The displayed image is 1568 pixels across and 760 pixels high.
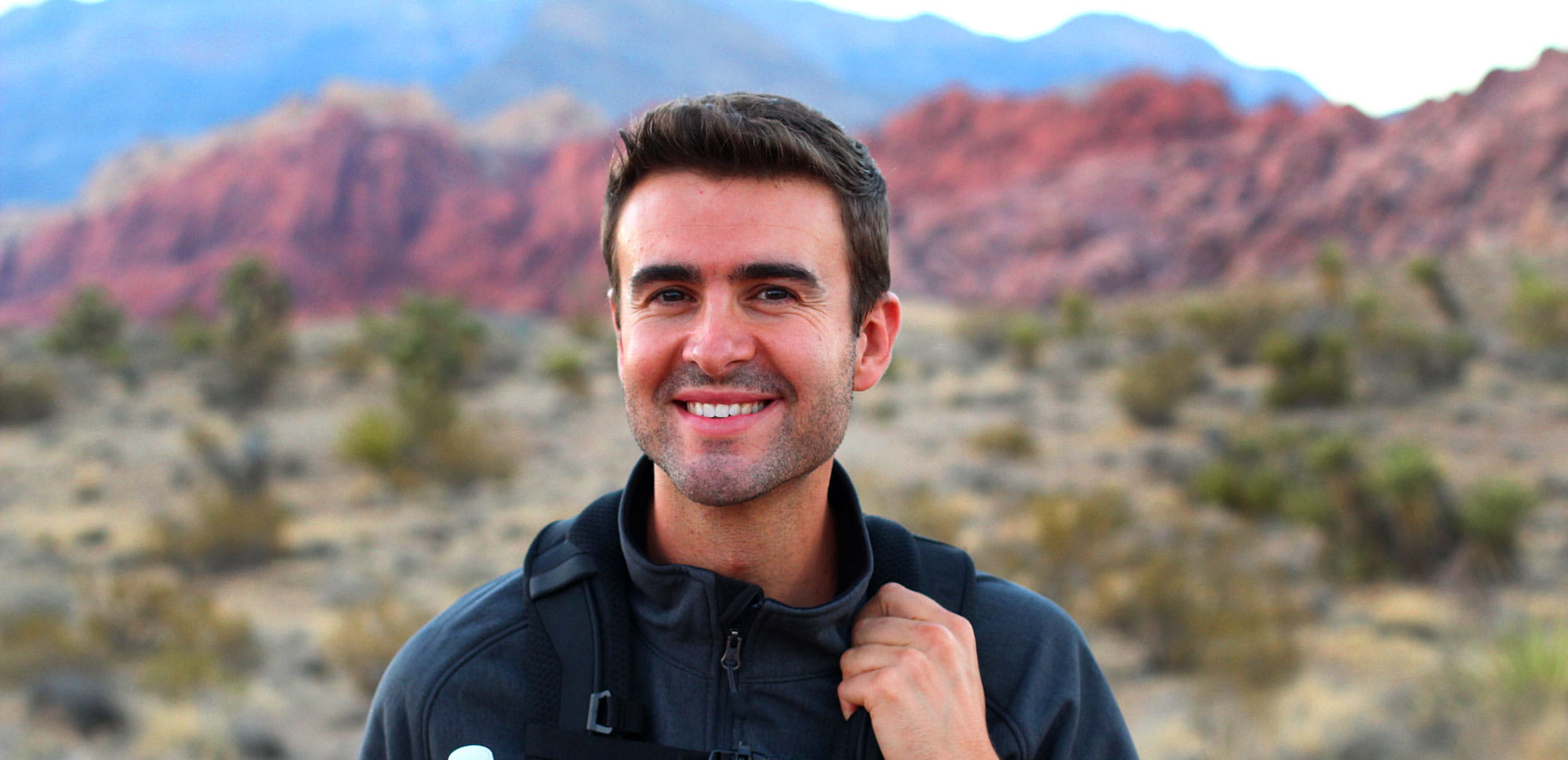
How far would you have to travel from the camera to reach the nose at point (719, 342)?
5.23 feet

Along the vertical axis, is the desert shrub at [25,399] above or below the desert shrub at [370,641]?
above

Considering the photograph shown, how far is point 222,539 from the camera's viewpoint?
965cm

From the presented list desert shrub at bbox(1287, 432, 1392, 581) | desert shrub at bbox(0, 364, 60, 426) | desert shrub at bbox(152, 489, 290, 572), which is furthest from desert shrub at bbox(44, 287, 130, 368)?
desert shrub at bbox(1287, 432, 1392, 581)

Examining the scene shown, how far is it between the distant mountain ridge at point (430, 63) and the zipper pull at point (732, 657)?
72.7m

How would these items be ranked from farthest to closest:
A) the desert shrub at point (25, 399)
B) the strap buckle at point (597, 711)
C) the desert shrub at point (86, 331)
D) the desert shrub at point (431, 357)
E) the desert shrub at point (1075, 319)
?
the desert shrub at point (1075, 319), the desert shrub at point (86, 331), the desert shrub at point (25, 399), the desert shrub at point (431, 357), the strap buckle at point (597, 711)

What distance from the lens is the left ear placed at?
6.14 ft

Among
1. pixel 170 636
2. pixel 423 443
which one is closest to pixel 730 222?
pixel 170 636

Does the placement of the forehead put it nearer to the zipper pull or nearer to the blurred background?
the zipper pull

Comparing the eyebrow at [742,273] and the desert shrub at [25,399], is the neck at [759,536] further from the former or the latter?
the desert shrub at [25,399]

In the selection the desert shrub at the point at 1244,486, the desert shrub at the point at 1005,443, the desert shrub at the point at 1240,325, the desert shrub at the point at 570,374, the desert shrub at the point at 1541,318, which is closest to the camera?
the desert shrub at the point at 1244,486

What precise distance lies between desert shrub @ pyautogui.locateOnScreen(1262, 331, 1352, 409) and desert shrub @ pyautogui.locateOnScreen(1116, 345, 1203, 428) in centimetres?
117

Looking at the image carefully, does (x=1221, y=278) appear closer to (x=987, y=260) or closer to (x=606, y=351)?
(x=987, y=260)

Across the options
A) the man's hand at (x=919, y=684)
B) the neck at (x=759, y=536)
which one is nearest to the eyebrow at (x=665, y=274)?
the neck at (x=759, y=536)

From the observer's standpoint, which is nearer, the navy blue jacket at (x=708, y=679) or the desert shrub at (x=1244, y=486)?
the navy blue jacket at (x=708, y=679)
